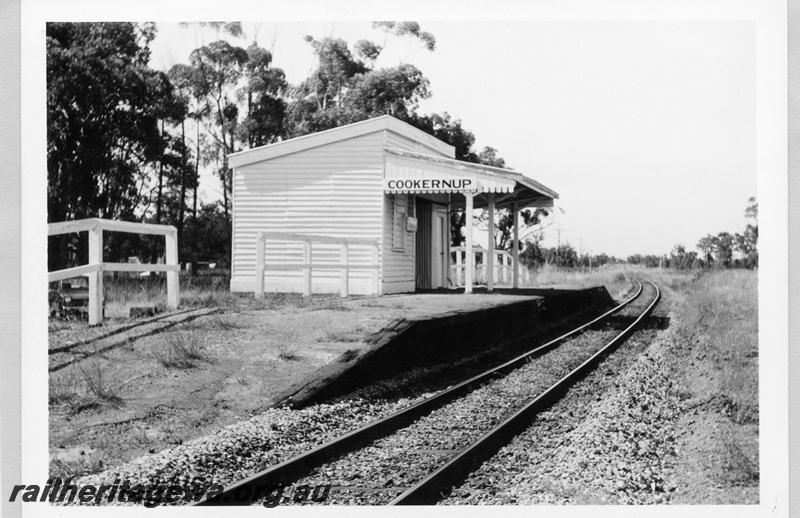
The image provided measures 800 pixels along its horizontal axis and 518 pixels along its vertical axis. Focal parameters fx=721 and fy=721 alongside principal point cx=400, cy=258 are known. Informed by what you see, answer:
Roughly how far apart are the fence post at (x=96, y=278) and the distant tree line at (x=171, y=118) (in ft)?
2.70

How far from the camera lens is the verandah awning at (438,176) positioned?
46.7ft

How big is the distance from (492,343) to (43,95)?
8358mm

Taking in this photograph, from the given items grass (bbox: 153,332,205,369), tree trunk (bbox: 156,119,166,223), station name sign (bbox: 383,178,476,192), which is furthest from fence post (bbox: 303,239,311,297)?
grass (bbox: 153,332,205,369)

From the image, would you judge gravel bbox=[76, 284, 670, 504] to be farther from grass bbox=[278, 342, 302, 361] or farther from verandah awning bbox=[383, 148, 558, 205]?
verandah awning bbox=[383, 148, 558, 205]

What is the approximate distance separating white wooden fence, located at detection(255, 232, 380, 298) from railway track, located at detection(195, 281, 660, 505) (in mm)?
4196

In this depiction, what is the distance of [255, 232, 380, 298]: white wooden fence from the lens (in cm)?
1191

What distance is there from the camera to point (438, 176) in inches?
567

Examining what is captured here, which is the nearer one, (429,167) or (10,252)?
(10,252)

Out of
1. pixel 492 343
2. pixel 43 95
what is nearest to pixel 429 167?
pixel 492 343

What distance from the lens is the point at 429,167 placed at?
1433 centimetres

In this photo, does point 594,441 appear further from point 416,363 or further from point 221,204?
point 221,204

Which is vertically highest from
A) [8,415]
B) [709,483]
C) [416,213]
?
[416,213]

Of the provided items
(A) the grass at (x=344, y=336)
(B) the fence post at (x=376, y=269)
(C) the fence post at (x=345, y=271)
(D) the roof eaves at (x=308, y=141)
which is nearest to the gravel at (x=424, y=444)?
(A) the grass at (x=344, y=336)

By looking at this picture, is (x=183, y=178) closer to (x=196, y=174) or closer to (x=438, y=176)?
(x=196, y=174)
